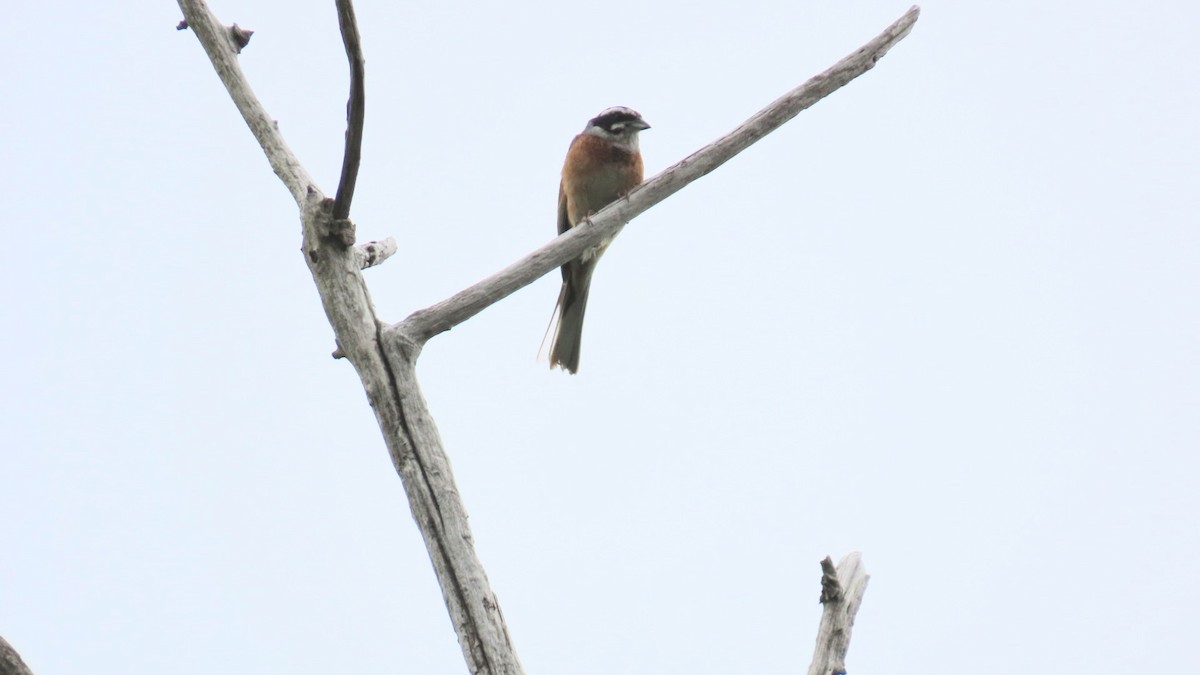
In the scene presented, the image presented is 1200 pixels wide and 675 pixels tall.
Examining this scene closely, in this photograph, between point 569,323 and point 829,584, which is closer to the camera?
point 829,584

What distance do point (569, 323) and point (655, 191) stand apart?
2254 mm

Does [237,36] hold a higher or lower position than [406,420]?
higher

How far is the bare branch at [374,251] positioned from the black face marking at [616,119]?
7.26 ft

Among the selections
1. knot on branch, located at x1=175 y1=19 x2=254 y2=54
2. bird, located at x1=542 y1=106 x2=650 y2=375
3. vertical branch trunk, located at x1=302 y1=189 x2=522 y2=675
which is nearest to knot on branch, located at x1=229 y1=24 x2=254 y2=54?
knot on branch, located at x1=175 y1=19 x2=254 y2=54

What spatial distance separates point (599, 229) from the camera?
4879 millimetres

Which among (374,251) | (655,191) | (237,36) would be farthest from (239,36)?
(655,191)

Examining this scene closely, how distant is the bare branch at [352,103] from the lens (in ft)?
12.5

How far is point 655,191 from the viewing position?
4.82m

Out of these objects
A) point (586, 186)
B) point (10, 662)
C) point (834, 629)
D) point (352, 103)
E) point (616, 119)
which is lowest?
point (834, 629)

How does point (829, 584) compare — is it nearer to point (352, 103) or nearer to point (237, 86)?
point (352, 103)

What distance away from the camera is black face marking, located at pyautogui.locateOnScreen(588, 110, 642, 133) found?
6.84 meters

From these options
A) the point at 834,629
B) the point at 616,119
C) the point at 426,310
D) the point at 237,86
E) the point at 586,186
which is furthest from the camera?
the point at 616,119

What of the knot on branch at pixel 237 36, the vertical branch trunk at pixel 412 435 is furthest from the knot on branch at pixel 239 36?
the vertical branch trunk at pixel 412 435

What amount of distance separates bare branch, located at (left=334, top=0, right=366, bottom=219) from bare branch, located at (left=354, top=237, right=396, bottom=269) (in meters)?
0.53
